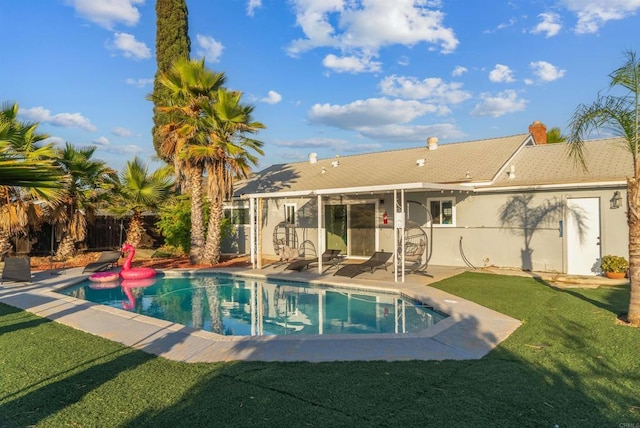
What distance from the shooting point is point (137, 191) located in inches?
807

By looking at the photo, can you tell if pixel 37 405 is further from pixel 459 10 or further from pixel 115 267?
pixel 459 10

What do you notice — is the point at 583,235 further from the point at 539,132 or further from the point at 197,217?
the point at 197,217

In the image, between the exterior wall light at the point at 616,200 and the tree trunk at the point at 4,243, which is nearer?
the exterior wall light at the point at 616,200

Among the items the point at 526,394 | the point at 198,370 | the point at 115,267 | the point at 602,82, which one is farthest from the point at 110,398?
the point at 115,267

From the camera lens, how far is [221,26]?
19078mm

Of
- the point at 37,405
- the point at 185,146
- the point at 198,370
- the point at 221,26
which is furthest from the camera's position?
the point at 221,26

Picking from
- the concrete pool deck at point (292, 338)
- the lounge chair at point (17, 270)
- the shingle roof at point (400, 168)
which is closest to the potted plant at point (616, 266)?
the shingle roof at point (400, 168)

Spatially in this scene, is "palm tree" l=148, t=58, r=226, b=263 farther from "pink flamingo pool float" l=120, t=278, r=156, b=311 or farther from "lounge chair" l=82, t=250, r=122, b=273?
"pink flamingo pool float" l=120, t=278, r=156, b=311

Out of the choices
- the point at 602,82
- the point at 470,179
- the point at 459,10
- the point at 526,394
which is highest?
the point at 459,10

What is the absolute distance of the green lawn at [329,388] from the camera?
4320 millimetres

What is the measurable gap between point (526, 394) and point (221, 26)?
18640 mm

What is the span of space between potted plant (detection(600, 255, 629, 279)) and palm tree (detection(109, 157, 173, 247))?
1775 cm

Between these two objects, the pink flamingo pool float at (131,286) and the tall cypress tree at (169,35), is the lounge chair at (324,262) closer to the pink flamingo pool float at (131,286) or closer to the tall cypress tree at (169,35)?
the pink flamingo pool float at (131,286)

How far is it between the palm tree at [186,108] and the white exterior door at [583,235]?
12878 mm
